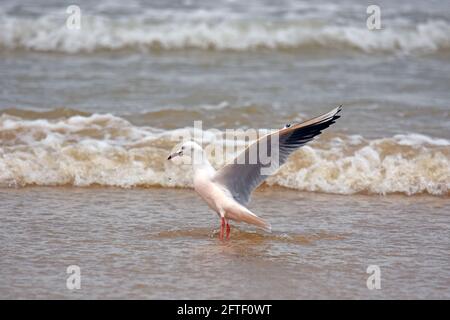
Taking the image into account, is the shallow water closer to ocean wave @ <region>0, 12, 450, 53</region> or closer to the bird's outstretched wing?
ocean wave @ <region>0, 12, 450, 53</region>

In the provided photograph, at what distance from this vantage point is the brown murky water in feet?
15.1

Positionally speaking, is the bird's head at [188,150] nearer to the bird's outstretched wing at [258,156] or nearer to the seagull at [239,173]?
the seagull at [239,173]

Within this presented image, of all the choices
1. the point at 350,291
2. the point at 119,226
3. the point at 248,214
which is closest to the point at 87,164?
the point at 119,226

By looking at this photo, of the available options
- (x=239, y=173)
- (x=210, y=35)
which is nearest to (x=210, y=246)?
(x=239, y=173)

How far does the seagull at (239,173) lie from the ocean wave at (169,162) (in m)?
1.41

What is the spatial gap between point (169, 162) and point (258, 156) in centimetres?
189

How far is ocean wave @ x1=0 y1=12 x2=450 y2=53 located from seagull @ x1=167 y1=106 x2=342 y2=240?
7.20m

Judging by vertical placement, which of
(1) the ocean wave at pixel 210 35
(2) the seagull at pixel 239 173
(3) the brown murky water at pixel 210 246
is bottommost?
(3) the brown murky water at pixel 210 246

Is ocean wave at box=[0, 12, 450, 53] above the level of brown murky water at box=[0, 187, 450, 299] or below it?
above

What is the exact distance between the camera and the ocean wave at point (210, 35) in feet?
41.7

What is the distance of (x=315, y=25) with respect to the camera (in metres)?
13.5

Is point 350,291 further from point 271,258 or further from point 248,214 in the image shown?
A: point 248,214

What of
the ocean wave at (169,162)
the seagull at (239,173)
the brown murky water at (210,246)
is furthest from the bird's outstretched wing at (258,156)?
the ocean wave at (169,162)

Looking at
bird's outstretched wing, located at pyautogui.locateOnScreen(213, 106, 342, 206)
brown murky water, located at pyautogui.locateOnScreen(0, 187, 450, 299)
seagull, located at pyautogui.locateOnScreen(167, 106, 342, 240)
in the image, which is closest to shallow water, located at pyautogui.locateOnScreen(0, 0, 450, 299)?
brown murky water, located at pyautogui.locateOnScreen(0, 187, 450, 299)
